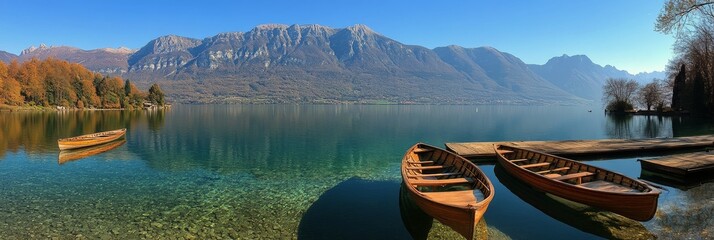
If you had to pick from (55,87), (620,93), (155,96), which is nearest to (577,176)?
(620,93)

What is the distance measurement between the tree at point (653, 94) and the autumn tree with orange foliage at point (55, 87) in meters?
145

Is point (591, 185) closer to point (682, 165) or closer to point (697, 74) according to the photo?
point (682, 165)

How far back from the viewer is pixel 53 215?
1254cm

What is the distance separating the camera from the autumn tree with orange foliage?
88.4 m

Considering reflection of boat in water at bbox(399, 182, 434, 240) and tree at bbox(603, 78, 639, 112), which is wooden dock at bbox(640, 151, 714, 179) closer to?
reflection of boat in water at bbox(399, 182, 434, 240)

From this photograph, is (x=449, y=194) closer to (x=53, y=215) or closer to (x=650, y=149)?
(x=53, y=215)

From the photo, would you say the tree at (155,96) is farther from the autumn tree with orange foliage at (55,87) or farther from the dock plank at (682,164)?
the dock plank at (682,164)

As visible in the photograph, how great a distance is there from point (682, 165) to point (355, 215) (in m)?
18.4

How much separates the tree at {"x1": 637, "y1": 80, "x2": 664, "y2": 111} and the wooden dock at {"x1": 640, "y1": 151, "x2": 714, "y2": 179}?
73.8 m

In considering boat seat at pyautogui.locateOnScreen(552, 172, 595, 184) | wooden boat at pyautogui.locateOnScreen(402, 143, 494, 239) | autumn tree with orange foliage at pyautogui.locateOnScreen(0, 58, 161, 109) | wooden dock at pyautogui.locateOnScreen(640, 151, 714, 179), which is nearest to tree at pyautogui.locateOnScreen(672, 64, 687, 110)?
wooden dock at pyautogui.locateOnScreen(640, 151, 714, 179)

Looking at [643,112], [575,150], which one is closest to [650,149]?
[575,150]

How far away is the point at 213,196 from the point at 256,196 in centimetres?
183

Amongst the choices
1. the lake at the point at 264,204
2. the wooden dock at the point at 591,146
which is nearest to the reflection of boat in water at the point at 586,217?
the lake at the point at 264,204

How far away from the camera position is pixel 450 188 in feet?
51.0
